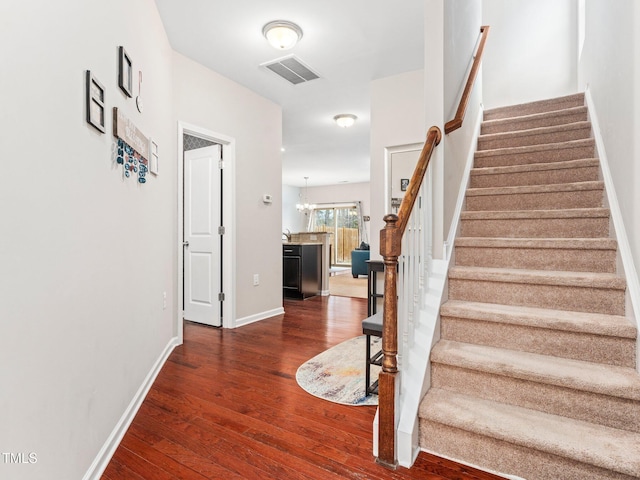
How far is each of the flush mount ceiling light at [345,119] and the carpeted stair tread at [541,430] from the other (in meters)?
4.18

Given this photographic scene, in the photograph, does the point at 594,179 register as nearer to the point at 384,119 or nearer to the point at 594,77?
the point at 594,77

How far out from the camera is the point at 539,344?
1735mm

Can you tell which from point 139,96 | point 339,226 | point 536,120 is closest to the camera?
point 139,96

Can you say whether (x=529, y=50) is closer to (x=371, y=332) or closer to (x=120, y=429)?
(x=371, y=332)

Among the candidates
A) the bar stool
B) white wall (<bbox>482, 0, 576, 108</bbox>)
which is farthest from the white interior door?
white wall (<bbox>482, 0, 576, 108</bbox>)

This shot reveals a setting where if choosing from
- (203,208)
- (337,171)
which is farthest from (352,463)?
(337,171)

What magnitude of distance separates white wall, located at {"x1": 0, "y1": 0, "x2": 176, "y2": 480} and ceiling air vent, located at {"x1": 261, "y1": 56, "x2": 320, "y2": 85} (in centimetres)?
152

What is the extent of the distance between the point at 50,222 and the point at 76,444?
843 millimetres

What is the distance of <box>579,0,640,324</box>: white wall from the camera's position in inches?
67.9

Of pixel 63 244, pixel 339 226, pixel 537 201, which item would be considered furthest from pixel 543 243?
pixel 339 226

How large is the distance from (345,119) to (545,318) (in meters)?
4.03

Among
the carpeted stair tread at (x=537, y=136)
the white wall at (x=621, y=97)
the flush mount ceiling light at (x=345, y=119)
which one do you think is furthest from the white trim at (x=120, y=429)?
the flush mount ceiling light at (x=345, y=119)

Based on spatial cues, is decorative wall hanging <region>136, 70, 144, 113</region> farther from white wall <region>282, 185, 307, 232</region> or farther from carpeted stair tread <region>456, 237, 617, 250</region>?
white wall <region>282, 185, 307, 232</region>

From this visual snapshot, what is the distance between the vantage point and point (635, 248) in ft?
5.63
